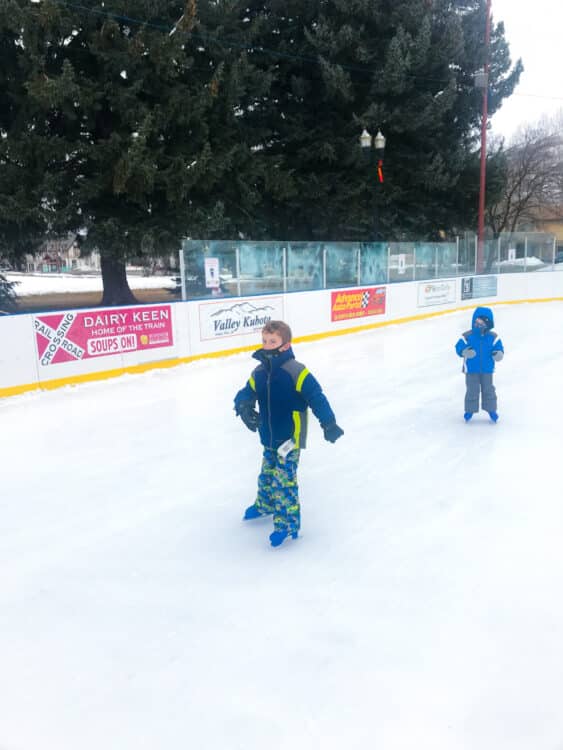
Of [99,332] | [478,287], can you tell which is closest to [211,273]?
[99,332]

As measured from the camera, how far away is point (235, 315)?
38.9 ft

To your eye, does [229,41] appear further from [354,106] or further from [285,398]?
[285,398]

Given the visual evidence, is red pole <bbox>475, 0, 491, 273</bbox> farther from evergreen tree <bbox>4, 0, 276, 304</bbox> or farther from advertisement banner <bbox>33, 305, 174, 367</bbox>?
advertisement banner <bbox>33, 305, 174, 367</bbox>

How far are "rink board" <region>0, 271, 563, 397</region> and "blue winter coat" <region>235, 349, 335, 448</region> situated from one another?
5.73 metres

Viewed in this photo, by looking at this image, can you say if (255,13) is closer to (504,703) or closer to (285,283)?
(285,283)

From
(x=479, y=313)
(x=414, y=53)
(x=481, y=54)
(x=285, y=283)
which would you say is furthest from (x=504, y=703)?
(x=481, y=54)

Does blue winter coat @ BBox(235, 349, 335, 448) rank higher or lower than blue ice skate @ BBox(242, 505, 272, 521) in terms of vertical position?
higher

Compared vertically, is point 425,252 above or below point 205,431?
above

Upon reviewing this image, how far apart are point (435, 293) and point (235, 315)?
8070 mm

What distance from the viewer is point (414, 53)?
21375 millimetres

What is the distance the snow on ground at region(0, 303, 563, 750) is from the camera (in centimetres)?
243

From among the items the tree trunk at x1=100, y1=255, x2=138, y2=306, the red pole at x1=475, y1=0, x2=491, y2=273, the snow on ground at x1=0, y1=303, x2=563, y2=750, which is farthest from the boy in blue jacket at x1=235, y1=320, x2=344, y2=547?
the red pole at x1=475, y1=0, x2=491, y2=273

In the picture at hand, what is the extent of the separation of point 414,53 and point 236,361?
16.0m

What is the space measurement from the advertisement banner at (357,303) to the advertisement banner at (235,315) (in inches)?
75.8
